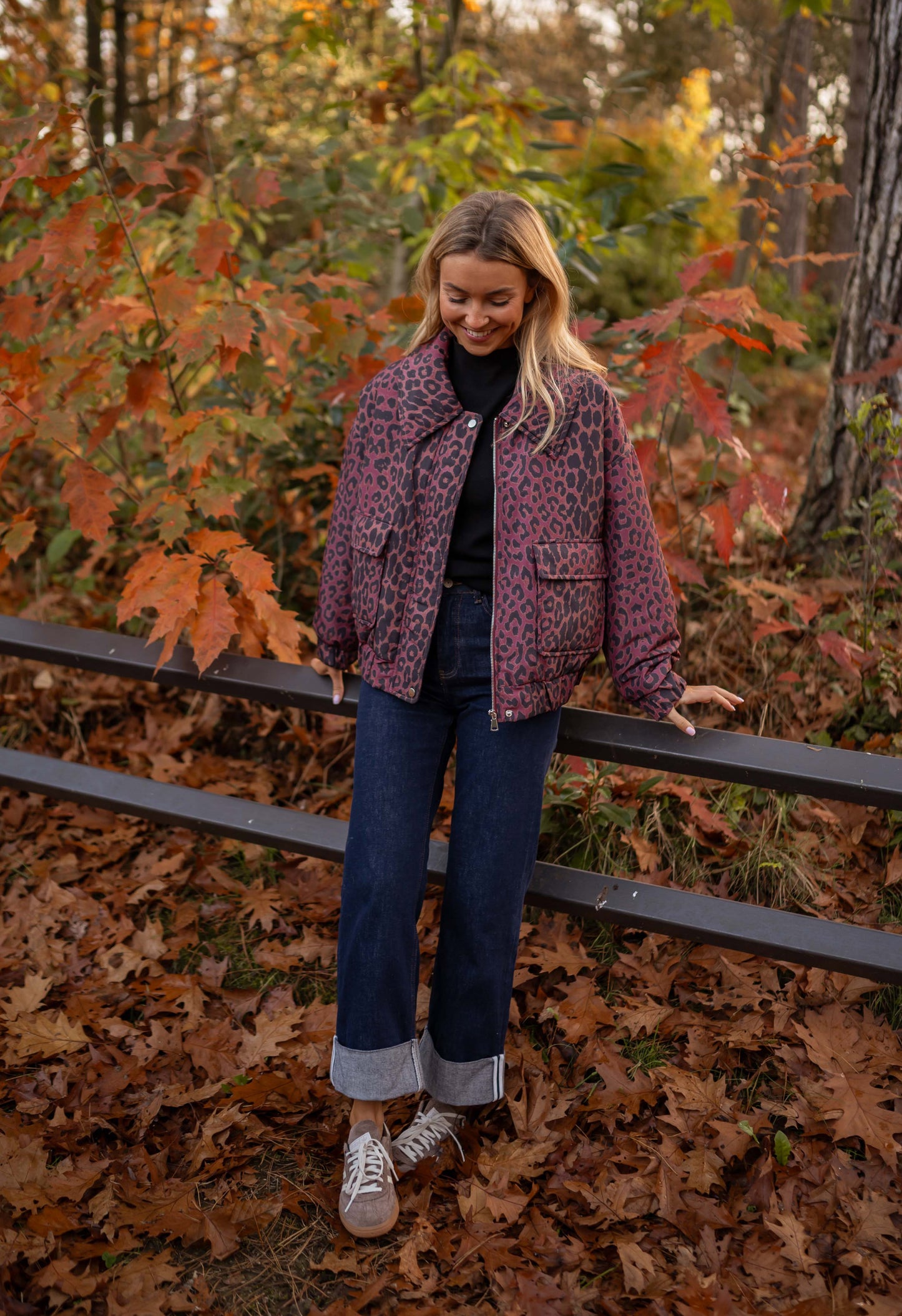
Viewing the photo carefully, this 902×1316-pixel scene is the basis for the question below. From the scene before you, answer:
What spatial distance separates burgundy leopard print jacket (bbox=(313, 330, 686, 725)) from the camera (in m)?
2.21

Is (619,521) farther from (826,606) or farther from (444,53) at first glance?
(444,53)

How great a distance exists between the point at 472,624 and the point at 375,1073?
41.5 inches

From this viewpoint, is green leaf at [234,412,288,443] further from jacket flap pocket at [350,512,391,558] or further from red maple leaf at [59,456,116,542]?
jacket flap pocket at [350,512,391,558]

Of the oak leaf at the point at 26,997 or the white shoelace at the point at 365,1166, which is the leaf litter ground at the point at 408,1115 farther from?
the white shoelace at the point at 365,1166

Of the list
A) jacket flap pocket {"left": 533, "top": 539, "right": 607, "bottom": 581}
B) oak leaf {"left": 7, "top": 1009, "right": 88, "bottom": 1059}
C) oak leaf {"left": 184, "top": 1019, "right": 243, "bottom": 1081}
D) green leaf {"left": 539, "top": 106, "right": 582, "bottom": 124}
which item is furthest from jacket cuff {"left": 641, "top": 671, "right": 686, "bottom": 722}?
green leaf {"left": 539, "top": 106, "right": 582, "bottom": 124}

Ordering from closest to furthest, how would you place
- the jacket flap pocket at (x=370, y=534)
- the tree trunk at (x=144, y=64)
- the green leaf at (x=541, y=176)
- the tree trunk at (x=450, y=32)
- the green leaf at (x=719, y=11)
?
the jacket flap pocket at (x=370, y=534), the green leaf at (x=541, y=176), the green leaf at (x=719, y=11), the tree trunk at (x=450, y=32), the tree trunk at (x=144, y=64)

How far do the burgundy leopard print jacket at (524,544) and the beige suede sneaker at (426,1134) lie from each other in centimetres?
102

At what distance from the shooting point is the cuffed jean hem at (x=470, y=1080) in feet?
7.84

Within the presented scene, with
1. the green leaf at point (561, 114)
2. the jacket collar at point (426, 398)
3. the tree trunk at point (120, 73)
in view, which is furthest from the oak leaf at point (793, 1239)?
the tree trunk at point (120, 73)

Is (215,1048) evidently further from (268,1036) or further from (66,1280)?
(66,1280)

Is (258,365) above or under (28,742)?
above

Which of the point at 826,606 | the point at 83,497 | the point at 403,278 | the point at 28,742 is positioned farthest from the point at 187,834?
the point at 403,278

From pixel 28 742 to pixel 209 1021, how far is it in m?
1.81

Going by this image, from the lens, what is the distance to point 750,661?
3668mm
